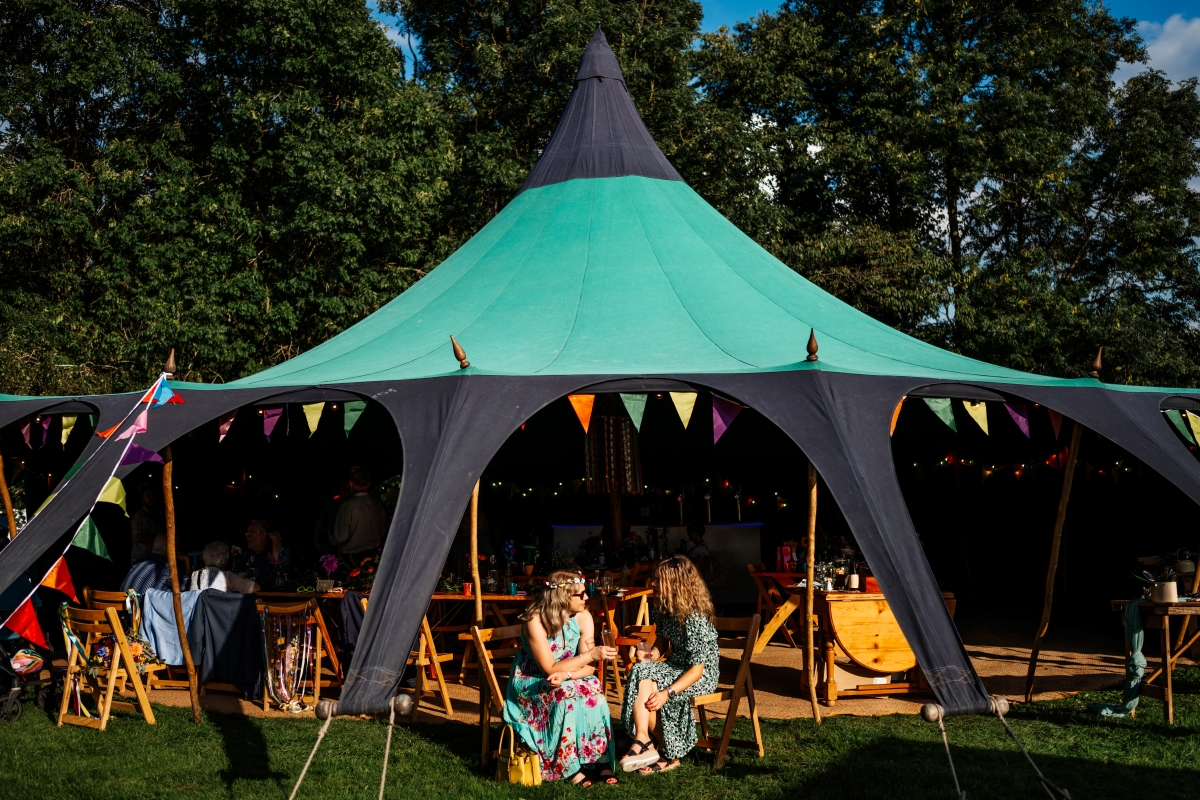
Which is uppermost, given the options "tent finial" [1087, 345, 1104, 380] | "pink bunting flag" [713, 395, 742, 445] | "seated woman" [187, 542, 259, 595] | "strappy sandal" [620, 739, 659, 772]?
"tent finial" [1087, 345, 1104, 380]

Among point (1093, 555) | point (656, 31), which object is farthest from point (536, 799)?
point (656, 31)

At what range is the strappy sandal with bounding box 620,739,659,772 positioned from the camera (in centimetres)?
485

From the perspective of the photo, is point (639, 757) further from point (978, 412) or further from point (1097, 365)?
point (1097, 365)

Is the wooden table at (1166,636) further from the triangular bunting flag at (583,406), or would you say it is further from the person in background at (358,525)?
the person in background at (358,525)

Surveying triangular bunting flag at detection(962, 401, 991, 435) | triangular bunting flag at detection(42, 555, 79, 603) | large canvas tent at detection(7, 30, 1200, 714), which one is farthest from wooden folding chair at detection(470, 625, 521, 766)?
triangular bunting flag at detection(962, 401, 991, 435)

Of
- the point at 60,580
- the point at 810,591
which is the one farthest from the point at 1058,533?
the point at 60,580

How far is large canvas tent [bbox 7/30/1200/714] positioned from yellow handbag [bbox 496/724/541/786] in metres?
0.69

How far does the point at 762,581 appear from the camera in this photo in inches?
319

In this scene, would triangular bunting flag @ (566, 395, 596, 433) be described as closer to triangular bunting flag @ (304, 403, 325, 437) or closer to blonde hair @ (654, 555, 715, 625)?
blonde hair @ (654, 555, 715, 625)

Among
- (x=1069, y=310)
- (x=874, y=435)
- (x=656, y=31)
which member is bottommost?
(x=874, y=435)

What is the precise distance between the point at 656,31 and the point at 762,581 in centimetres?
1118

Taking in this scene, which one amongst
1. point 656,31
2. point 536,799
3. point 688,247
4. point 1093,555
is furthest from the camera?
point 656,31

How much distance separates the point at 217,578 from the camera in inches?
263

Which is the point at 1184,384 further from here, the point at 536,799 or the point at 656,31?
the point at 536,799
